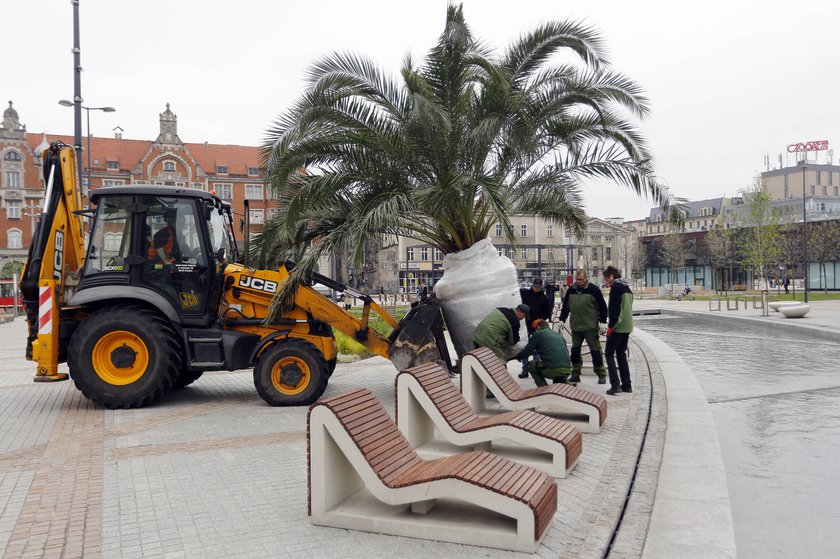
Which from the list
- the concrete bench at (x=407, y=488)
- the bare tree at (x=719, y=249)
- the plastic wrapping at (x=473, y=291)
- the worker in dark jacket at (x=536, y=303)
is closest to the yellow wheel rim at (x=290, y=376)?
the plastic wrapping at (x=473, y=291)

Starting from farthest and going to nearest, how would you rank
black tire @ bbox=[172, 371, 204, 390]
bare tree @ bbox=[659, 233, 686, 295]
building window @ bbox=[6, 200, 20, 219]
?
building window @ bbox=[6, 200, 20, 219] → bare tree @ bbox=[659, 233, 686, 295] → black tire @ bbox=[172, 371, 204, 390]

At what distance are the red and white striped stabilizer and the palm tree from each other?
335 cm

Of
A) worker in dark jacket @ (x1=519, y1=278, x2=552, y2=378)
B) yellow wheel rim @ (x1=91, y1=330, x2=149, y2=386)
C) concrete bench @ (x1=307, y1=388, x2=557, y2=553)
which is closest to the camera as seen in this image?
concrete bench @ (x1=307, y1=388, x2=557, y2=553)

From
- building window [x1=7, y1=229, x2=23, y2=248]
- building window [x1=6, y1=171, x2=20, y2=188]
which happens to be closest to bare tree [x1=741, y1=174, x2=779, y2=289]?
building window [x1=7, y1=229, x2=23, y2=248]

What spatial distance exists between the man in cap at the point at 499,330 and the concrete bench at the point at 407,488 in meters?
4.56

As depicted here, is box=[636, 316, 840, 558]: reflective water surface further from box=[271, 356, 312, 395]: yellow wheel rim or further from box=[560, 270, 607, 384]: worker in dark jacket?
box=[271, 356, 312, 395]: yellow wheel rim

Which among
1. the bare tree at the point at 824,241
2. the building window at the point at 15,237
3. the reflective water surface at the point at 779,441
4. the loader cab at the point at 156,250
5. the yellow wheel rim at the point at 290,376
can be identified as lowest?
the reflective water surface at the point at 779,441

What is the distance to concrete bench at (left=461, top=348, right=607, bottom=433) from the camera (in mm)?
7523

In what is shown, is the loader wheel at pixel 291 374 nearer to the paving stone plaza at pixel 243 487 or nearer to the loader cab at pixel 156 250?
the paving stone plaza at pixel 243 487

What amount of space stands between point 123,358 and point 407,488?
6.06m

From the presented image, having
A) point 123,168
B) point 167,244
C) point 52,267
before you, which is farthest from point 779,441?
point 123,168

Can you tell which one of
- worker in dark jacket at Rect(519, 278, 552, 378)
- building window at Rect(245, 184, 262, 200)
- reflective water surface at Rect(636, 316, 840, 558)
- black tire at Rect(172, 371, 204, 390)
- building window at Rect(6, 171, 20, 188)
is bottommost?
reflective water surface at Rect(636, 316, 840, 558)

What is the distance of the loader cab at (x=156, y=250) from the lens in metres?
9.41

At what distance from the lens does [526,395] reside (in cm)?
795
